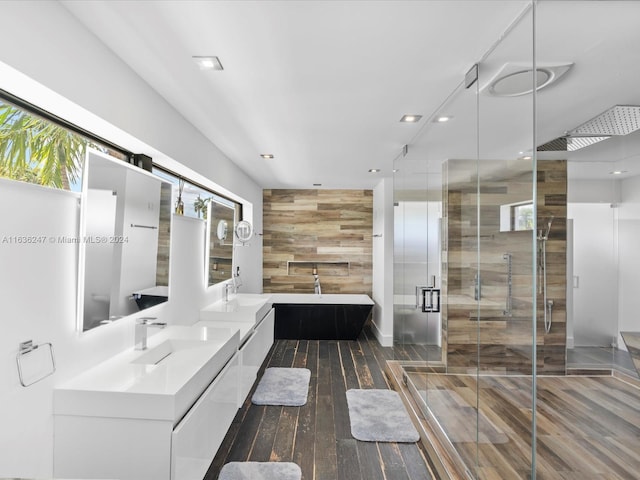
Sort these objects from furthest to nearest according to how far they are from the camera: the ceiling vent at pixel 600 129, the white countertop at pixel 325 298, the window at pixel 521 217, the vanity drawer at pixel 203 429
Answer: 1. the white countertop at pixel 325 298
2. the window at pixel 521 217
3. the vanity drawer at pixel 203 429
4. the ceiling vent at pixel 600 129

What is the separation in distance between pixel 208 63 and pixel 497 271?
7.56 feet

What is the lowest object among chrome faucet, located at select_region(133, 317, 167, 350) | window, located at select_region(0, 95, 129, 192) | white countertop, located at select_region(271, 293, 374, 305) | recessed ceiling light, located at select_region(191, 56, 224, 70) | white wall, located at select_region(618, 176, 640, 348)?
white countertop, located at select_region(271, 293, 374, 305)

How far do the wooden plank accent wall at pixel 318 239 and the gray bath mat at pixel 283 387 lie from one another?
238 cm

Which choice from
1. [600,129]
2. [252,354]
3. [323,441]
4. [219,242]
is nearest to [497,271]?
[600,129]

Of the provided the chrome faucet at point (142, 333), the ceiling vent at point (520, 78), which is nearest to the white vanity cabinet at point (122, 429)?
the chrome faucet at point (142, 333)

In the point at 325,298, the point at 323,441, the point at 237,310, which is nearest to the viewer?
the point at 323,441

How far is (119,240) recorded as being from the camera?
207cm

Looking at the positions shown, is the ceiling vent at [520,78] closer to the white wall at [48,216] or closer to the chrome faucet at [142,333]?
the white wall at [48,216]

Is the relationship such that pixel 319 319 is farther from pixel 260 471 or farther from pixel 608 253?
pixel 608 253

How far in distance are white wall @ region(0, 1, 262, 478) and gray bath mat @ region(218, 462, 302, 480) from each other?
40.6 inches

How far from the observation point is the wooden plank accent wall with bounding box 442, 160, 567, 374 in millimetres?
1803

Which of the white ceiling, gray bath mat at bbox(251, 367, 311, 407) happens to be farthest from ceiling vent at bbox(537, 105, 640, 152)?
gray bath mat at bbox(251, 367, 311, 407)

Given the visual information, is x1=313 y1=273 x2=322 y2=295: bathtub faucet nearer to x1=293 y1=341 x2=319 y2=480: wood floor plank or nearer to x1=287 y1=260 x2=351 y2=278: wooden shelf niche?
x1=287 y1=260 x2=351 y2=278: wooden shelf niche

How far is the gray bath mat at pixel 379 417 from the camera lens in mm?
2639
